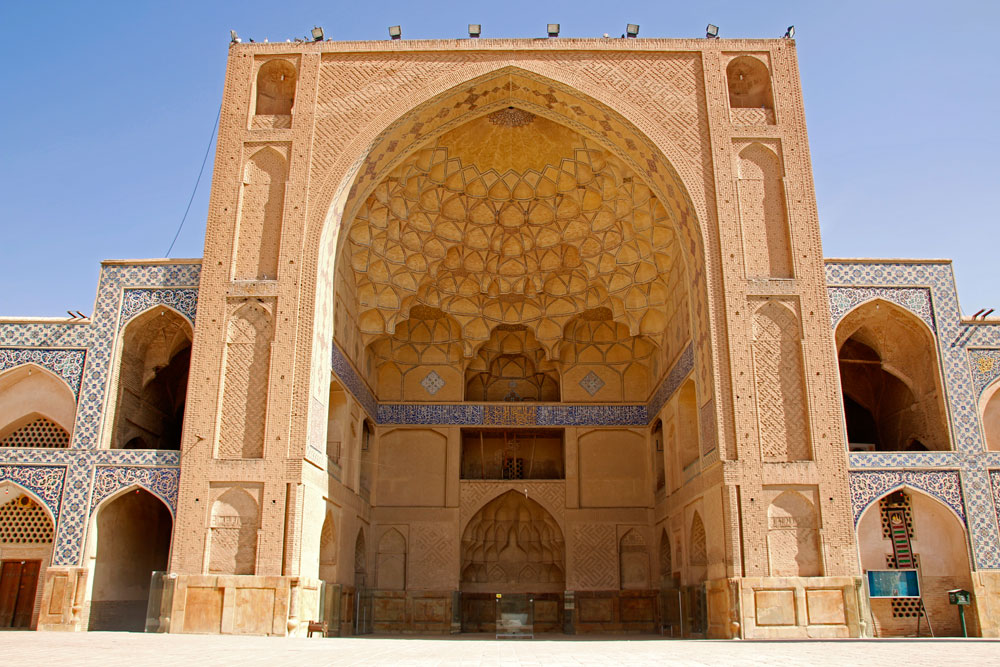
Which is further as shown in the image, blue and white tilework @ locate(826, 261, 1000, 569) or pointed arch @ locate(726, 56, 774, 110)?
pointed arch @ locate(726, 56, 774, 110)

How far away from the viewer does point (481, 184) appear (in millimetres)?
13070

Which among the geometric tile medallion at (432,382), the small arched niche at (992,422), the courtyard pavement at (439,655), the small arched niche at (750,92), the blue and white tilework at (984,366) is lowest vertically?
the courtyard pavement at (439,655)

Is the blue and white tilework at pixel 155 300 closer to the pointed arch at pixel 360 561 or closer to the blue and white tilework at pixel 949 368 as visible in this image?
the pointed arch at pixel 360 561

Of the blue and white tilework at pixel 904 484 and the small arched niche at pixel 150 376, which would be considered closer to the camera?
the blue and white tilework at pixel 904 484

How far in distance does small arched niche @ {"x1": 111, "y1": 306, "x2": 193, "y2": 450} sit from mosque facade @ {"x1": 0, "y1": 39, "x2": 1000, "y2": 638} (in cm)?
7

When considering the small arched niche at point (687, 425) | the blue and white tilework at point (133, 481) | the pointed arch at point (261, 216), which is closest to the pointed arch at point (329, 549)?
the blue and white tilework at point (133, 481)

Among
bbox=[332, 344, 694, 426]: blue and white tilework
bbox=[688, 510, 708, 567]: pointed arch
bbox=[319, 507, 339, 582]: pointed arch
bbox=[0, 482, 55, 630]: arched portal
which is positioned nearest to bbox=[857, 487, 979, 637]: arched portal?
bbox=[688, 510, 708, 567]: pointed arch

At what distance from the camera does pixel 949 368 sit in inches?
415

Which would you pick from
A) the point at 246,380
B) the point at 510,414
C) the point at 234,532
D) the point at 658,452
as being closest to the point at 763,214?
the point at 658,452

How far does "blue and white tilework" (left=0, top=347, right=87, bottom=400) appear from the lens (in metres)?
10.7

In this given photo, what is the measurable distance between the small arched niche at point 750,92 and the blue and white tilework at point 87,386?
24.5ft

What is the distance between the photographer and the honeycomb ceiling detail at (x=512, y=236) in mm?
12344

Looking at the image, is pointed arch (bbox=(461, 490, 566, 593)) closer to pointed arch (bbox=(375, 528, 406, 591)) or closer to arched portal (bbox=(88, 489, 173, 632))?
pointed arch (bbox=(375, 528, 406, 591))

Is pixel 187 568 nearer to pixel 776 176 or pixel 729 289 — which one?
pixel 729 289
